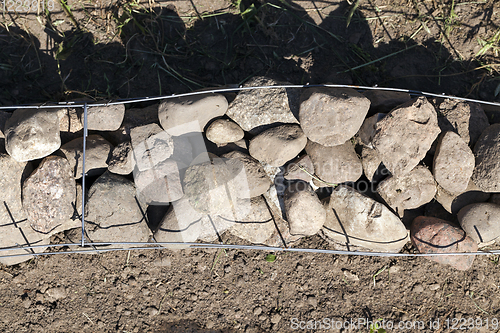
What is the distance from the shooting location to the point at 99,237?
2.58 meters

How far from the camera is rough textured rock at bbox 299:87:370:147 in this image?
2.45m

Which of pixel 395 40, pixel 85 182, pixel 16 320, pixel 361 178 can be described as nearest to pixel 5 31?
pixel 85 182

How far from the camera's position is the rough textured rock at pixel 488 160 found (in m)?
2.53

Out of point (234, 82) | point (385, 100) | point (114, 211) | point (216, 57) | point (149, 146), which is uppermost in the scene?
point (216, 57)

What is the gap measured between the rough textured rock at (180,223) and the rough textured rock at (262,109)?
0.78 metres

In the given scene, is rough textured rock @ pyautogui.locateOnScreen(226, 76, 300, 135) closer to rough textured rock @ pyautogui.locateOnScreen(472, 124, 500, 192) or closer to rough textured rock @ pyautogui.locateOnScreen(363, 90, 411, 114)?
rough textured rock @ pyautogui.locateOnScreen(363, 90, 411, 114)

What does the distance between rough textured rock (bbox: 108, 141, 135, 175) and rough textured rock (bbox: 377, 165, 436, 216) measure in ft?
6.36

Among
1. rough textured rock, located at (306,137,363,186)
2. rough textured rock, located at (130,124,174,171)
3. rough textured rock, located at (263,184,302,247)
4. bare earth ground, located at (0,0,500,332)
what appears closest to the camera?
rough textured rock, located at (130,124,174,171)

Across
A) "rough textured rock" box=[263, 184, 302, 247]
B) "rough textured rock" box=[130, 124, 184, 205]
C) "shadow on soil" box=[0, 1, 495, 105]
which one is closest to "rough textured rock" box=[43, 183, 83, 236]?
"rough textured rock" box=[130, 124, 184, 205]

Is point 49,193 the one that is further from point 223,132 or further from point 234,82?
point 234,82

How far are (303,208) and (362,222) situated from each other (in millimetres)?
537

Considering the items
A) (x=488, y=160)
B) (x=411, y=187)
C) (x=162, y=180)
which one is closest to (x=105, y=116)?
(x=162, y=180)

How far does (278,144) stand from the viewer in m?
2.52

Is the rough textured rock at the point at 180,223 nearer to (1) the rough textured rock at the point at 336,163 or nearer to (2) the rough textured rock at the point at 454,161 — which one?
(1) the rough textured rock at the point at 336,163
